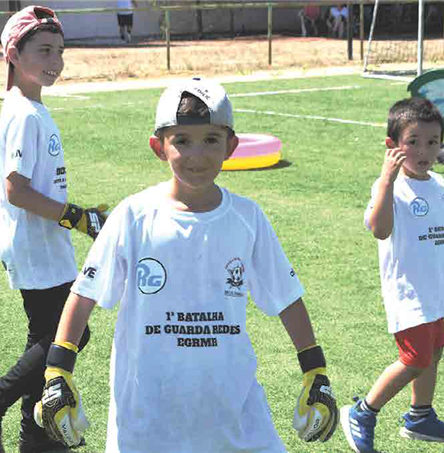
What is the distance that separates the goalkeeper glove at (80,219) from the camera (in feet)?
14.5

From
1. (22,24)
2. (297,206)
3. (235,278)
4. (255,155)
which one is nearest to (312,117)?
(255,155)

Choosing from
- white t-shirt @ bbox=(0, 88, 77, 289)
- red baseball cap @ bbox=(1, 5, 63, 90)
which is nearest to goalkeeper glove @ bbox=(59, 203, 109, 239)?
white t-shirt @ bbox=(0, 88, 77, 289)

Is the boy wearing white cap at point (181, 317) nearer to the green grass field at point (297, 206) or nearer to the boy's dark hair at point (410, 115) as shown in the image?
the boy's dark hair at point (410, 115)

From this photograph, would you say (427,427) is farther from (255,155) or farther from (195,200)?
(255,155)

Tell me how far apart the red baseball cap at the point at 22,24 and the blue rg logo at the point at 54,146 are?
0.35 m

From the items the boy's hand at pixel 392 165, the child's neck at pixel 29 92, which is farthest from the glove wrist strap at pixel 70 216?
the boy's hand at pixel 392 165

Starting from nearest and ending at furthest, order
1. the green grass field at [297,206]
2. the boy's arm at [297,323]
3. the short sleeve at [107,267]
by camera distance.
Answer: the short sleeve at [107,267] < the boy's arm at [297,323] < the green grass field at [297,206]

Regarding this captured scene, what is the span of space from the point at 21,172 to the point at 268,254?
1519mm

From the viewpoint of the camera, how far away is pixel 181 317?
3113 mm

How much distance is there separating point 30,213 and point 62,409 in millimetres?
1611

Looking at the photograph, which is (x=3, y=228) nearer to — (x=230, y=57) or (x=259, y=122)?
(x=259, y=122)

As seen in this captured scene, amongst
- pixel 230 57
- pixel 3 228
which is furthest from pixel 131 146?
pixel 230 57

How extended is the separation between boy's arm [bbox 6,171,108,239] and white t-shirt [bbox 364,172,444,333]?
1.29 m

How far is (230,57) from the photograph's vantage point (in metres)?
31.6
